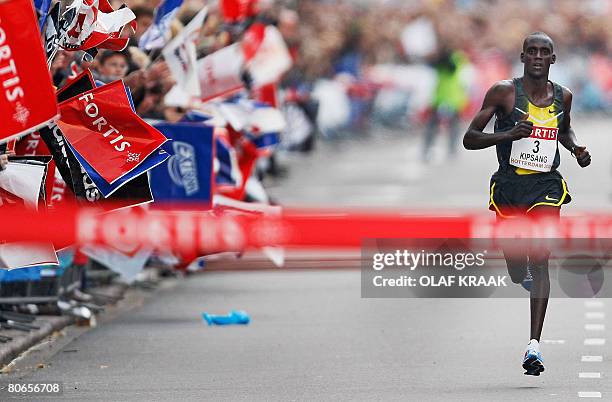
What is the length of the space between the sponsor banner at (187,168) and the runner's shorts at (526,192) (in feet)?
12.3

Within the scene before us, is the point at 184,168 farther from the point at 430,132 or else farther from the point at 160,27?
the point at 430,132

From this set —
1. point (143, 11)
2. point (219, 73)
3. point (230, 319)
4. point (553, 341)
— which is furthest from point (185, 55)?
point (553, 341)

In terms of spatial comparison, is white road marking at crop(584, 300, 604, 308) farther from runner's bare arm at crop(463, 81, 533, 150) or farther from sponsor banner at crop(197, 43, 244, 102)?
runner's bare arm at crop(463, 81, 533, 150)

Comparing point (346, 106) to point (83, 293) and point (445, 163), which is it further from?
point (83, 293)

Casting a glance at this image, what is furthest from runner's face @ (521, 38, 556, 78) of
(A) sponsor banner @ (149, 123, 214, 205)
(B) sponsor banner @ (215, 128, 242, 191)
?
(B) sponsor banner @ (215, 128, 242, 191)

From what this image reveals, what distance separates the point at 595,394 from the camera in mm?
10453

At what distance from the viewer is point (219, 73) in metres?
15.3

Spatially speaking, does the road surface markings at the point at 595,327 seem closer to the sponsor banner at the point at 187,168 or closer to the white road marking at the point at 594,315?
the white road marking at the point at 594,315

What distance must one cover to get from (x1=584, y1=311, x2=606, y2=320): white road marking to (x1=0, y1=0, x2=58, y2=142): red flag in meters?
5.84

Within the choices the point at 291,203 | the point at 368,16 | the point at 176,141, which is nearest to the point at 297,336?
the point at 176,141

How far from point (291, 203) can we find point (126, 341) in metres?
13.3

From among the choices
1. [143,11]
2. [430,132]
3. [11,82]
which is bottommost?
[430,132]

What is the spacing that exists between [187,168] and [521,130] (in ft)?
13.9

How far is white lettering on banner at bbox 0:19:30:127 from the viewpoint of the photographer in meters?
9.03
